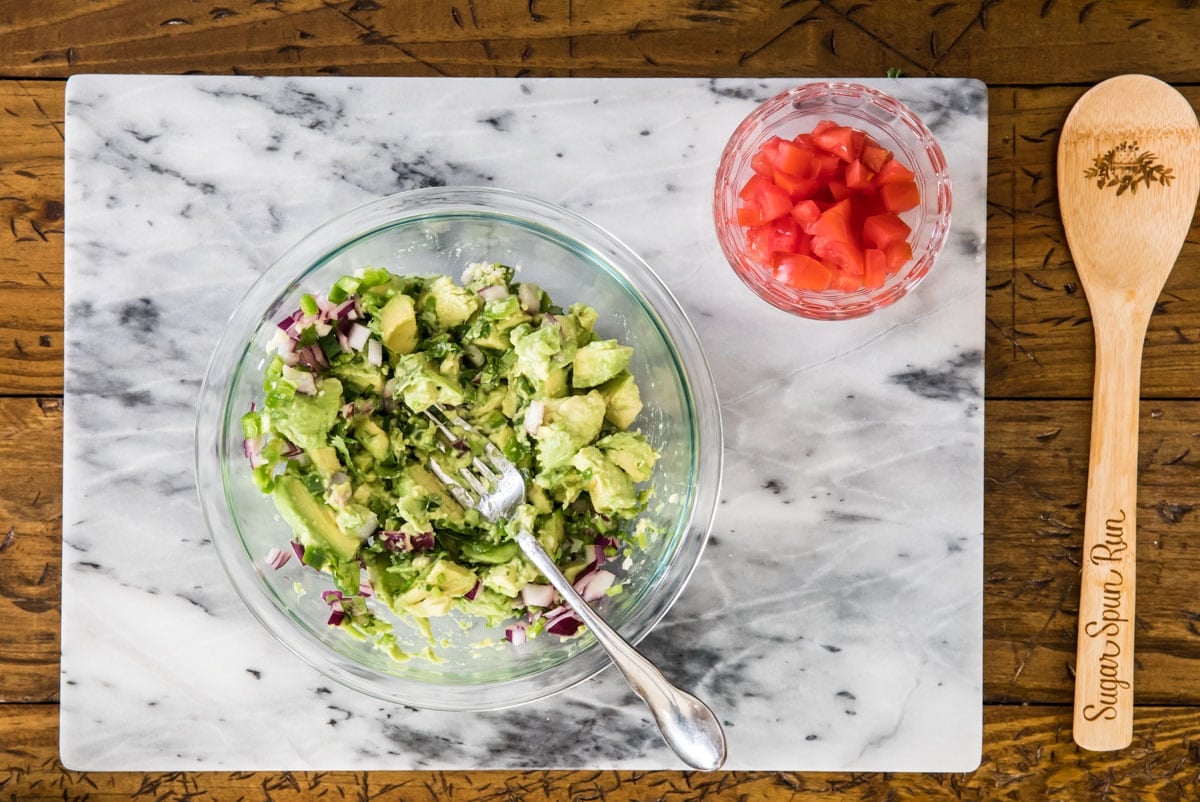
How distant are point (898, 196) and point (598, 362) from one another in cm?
51

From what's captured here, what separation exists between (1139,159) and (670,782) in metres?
1.25

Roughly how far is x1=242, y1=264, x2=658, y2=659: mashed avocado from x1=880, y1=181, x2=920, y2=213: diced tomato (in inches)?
18.0

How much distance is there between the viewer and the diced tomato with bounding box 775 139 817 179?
141cm

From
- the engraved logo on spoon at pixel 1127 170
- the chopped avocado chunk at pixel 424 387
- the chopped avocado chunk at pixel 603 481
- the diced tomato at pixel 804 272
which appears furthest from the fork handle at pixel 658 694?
the engraved logo on spoon at pixel 1127 170

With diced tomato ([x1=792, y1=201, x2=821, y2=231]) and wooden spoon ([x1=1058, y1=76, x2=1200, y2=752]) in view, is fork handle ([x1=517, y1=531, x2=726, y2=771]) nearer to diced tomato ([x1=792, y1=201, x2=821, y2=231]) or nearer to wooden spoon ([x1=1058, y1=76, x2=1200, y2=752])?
diced tomato ([x1=792, y1=201, x2=821, y2=231])

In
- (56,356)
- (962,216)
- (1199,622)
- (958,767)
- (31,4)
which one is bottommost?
(958,767)

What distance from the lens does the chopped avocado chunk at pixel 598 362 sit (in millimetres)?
1313

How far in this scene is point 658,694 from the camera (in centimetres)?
134

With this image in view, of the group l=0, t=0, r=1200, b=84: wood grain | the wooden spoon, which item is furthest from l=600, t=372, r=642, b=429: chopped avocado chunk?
the wooden spoon

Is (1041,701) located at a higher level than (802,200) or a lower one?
lower

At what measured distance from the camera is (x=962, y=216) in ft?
5.14

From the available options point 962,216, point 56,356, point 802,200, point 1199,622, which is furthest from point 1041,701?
point 56,356

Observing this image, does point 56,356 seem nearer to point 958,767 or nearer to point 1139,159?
point 958,767

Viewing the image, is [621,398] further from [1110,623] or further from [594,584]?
[1110,623]
